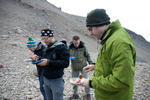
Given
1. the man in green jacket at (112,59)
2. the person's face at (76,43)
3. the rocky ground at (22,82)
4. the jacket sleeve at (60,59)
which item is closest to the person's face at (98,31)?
the man in green jacket at (112,59)

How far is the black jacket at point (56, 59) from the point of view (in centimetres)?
264

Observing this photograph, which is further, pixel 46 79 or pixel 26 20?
pixel 26 20

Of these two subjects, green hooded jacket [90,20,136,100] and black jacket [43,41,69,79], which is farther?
black jacket [43,41,69,79]

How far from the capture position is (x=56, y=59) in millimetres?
2750

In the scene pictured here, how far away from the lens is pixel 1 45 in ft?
31.7

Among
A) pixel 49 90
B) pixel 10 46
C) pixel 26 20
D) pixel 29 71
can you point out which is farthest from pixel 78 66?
pixel 26 20

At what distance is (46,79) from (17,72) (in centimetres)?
391

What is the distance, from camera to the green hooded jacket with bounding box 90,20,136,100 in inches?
54.8

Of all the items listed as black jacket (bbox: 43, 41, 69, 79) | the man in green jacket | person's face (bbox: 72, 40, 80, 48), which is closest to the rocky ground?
person's face (bbox: 72, 40, 80, 48)

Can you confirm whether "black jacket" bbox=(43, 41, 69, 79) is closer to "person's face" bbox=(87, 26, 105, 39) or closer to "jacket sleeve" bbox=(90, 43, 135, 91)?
"person's face" bbox=(87, 26, 105, 39)

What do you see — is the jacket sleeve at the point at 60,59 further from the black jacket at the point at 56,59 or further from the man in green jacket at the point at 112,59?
the man in green jacket at the point at 112,59

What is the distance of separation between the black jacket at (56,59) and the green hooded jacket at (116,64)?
1.08m

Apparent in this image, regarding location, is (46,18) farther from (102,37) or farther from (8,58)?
(102,37)

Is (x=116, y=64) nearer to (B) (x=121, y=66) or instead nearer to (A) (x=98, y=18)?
(B) (x=121, y=66)
